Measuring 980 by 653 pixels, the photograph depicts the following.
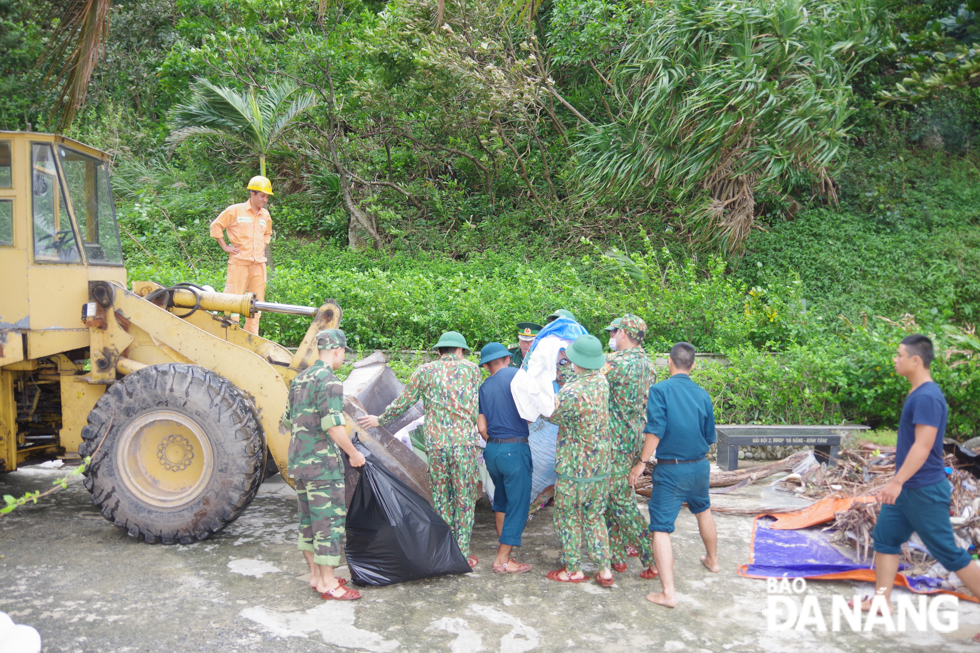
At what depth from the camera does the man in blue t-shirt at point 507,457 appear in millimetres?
4648

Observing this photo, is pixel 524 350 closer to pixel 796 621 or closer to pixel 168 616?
pixel 796 621

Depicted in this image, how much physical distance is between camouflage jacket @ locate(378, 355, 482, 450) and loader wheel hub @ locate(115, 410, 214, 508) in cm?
128

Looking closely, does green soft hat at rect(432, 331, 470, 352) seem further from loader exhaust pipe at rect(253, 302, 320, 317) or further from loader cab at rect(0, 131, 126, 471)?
loader cab at rect(0, 131, 126, 471)

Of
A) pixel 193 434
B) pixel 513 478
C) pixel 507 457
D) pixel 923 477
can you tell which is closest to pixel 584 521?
pixel 513 478

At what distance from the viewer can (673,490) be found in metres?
4.42

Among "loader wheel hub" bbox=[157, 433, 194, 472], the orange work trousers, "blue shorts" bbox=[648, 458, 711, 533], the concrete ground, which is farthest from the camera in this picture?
the orange work trousers

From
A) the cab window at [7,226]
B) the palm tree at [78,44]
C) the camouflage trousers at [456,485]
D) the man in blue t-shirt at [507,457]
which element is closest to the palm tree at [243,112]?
the palm tree at [78,44]

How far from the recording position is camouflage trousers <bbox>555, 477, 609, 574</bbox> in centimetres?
448

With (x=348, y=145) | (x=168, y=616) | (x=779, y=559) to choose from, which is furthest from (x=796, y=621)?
(x=348, y=145)

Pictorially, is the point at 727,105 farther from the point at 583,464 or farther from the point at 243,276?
the point at 583,464

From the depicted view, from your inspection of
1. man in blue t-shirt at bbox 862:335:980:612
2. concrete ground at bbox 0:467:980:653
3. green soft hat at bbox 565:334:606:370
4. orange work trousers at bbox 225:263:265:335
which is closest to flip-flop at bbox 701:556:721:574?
concrete ground at bbox 0:467:980:653

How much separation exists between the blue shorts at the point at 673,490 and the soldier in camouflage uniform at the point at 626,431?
28 centimetres

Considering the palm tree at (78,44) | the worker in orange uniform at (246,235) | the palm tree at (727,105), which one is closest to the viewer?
the palm tree at (78,44)

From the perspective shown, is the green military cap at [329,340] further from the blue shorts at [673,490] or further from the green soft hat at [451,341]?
the blue shorts at [673,490]
